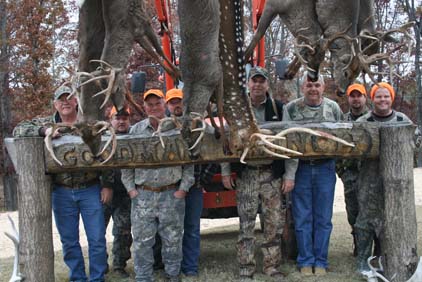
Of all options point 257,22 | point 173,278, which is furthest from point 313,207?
point 257,22

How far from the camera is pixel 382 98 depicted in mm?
4445

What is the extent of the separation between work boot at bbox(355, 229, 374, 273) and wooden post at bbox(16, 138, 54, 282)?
236 cm

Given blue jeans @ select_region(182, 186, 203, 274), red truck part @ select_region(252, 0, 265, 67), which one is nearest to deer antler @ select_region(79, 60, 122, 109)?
blue jeans @ select_region(182, 186, 203, 274)

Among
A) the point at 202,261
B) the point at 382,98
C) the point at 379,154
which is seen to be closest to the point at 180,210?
the point at 202,261

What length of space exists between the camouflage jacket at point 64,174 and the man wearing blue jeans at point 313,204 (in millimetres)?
1514

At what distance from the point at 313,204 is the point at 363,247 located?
52 centimetres

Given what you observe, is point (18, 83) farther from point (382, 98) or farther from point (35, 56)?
point (382, 98)

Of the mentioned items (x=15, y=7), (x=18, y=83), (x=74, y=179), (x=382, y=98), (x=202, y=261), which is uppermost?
(x=15, y=7)

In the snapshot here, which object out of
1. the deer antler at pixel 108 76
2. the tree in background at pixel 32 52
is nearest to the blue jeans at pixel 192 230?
the deer antler at pixel 108 76

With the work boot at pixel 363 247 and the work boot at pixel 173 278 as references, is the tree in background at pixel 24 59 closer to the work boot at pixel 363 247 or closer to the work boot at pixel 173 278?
the work boot at pixel 173 278

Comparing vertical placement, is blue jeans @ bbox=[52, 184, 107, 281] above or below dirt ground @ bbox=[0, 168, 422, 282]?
above

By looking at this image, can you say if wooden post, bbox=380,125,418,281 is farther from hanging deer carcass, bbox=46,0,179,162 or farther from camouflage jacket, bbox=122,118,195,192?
hanging deer carcass, bbox=46,0,179,162

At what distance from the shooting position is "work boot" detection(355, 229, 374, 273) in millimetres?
4402

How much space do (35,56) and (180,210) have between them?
1027 centimetres
